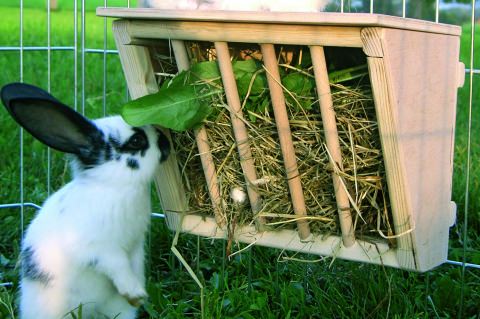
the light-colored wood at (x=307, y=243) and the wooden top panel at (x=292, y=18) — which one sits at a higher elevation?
the wooden top panel at (x=292, y=18)

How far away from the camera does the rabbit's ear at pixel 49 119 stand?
89.4 inches

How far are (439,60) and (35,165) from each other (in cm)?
243

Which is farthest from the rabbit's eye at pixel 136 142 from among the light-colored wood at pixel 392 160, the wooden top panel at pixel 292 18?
the light-colored wood at pixel 392 160

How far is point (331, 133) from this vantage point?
208cm

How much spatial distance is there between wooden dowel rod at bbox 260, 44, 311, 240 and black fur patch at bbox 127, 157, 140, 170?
461 mm

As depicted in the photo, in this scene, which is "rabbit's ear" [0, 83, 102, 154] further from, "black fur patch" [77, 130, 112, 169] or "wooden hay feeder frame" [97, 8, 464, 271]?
"wooden hay feeder frame" [97, 8, 464, 271]

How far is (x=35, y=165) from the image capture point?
406 centimetres

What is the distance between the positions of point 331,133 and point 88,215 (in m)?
0.78

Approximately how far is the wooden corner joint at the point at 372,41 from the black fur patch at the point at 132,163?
79cm

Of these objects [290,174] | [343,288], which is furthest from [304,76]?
[343,288]

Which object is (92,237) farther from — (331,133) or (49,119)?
(331,133)

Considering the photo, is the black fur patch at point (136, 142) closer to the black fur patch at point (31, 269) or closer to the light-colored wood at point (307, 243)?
the light-colored wood at point (307, 243)

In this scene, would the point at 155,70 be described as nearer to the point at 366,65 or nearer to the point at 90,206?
the point at 90,206

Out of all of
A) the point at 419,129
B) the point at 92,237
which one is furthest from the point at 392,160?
the point at 92,237
